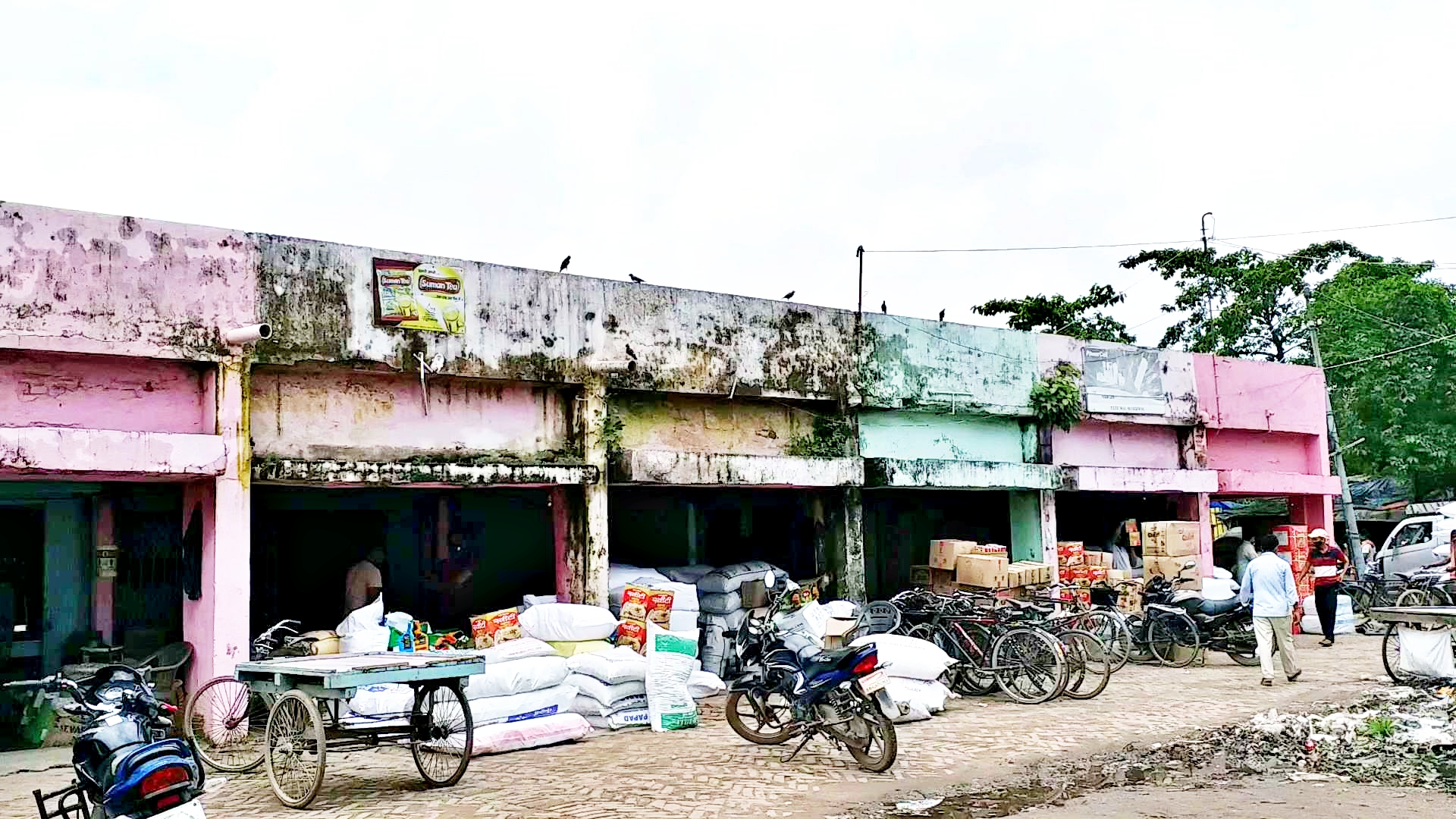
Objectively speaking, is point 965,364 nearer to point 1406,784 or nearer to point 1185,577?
point 1185,577

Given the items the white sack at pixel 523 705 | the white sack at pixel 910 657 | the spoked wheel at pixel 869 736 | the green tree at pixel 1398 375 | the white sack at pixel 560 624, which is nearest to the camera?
the spoked wheel at pixel 869 736

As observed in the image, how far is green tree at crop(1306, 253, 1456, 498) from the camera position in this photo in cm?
2617

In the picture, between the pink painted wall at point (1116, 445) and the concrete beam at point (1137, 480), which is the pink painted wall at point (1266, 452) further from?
the pink painted wall at point (1116, 445)

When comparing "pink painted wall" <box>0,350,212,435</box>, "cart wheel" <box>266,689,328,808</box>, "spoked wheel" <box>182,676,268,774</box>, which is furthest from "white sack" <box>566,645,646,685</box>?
"pink painted wall" <box>0,350,212,435</box>

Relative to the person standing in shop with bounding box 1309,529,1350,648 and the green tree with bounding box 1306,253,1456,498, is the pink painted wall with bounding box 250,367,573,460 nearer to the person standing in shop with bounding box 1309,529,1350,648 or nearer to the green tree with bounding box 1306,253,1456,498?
the person standing in shop with bounding box 1309,529,1350,648

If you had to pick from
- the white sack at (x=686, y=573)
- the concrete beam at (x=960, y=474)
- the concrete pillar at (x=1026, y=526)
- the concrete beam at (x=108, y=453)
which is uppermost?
the concrete beam at (x=108, y=453)

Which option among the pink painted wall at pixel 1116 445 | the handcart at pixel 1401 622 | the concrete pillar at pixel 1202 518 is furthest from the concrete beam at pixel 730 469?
the concrete pillar at pixel 1202 518

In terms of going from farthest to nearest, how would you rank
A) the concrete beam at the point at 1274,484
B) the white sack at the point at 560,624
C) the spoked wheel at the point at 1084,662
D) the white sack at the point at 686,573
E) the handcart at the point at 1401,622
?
1. the concrete beam at the point at 1274,484
2. the white sack at the point at 686,573
3. the spoked wheel at the point at 1084,662
4. the white sack at the point at 560,624
5. the handcart at the point at 1401,622

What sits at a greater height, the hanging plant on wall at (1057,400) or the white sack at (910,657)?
the hanging plant on wall at (1057,400)

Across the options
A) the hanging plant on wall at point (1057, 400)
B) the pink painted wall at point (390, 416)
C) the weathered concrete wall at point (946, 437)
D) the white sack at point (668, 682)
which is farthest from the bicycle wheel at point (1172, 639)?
the pink painted wall at point (390, 416)

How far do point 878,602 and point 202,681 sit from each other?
6262 millimetres

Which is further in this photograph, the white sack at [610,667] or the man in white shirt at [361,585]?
the man in white shirt at [361,585]

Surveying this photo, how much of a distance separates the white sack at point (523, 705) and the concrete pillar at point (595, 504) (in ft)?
6.02

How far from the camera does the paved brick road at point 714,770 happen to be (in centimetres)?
742
